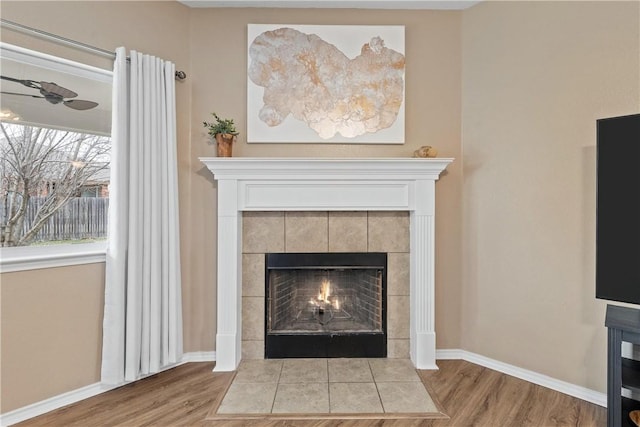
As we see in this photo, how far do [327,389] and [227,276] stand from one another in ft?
3.43

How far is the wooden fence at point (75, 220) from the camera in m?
2.23

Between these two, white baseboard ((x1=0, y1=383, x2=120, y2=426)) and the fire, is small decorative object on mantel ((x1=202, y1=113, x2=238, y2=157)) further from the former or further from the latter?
white baseboard ((x1=0, y1=383, x2=120, y2=426))

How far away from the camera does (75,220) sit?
93.9 inches

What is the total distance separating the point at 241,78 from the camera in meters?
2.86

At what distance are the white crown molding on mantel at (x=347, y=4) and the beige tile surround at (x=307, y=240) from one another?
5.22 feet

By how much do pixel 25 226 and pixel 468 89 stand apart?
313 centimetres

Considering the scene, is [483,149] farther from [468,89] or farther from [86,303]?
[86,303]

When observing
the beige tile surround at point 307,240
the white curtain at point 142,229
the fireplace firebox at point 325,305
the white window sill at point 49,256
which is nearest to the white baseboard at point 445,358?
the white curtain at point 142,229

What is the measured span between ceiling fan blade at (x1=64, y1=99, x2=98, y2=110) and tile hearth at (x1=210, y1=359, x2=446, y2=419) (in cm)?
206

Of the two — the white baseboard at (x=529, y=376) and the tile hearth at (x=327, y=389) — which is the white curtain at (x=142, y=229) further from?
the white baseboard at (x=529, y=376)

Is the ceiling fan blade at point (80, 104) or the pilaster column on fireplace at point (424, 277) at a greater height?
the ceiling fan blade at point (80, 104)

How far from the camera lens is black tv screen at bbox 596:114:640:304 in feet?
5.90

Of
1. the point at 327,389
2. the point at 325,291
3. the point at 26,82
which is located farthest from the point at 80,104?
the point at 327,389

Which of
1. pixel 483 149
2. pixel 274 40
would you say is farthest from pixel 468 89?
pixel 274 40
